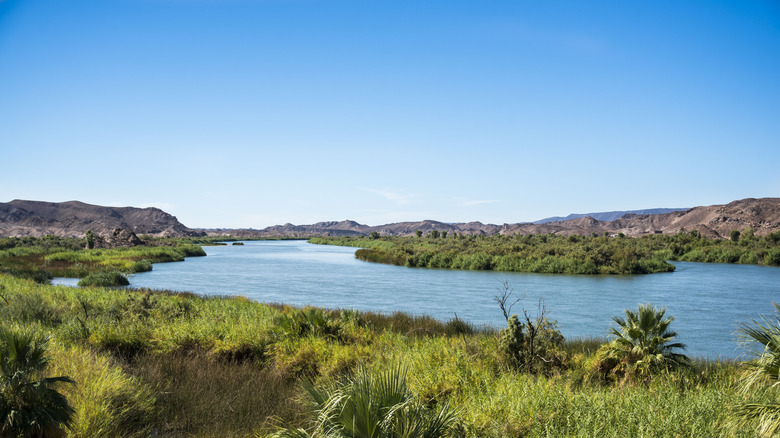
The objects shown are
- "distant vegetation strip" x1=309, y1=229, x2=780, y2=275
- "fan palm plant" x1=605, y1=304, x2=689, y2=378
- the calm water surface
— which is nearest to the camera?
"fan palm plant" x1=605, y1=304, x2=689, y2=378

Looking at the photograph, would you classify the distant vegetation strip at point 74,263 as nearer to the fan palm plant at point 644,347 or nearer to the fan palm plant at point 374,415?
the fan palm plant at point 374,415

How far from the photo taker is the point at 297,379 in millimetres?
8523

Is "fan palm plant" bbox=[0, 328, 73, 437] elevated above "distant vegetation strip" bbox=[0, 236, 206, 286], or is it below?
above

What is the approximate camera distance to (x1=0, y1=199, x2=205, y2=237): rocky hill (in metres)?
142

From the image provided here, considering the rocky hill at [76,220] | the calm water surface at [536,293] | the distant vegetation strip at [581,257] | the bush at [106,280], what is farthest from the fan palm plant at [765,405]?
the rocky hill at [76,220]

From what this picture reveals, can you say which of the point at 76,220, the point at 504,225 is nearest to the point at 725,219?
the point at 504,225

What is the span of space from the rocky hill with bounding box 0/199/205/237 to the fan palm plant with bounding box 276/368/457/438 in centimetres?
14371

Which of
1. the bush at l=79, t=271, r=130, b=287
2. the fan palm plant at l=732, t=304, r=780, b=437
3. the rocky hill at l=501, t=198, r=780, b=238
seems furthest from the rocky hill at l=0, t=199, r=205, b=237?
the fan palm plant at l=732, t=304, r=780, b=437

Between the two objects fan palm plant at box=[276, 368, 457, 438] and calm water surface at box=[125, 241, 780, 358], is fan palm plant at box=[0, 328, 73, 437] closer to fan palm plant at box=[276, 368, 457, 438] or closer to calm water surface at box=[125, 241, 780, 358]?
fan palm plant at box=[276, 368, 457, 438]

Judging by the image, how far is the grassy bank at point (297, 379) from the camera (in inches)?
207

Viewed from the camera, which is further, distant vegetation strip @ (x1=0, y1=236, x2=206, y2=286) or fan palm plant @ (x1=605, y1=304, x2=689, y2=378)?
distant vegetation strip @ (x1=0, y1=236, x2=206, y2=286)

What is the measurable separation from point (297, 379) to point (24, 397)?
439cm

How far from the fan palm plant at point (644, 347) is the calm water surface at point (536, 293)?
264 inches

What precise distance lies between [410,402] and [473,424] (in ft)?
4.74
